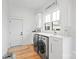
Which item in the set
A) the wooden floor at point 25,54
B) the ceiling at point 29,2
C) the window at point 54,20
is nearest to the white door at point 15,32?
the ceiling at point 29,2

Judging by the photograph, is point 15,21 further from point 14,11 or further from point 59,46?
point 59,46

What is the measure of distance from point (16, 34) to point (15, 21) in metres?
1.02

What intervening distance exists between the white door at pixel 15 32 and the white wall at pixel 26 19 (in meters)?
0.32

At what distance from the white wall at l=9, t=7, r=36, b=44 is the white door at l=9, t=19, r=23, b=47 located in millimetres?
321

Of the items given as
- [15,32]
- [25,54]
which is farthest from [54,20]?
[15,32]

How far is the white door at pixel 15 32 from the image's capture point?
695cm

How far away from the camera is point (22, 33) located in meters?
7.34

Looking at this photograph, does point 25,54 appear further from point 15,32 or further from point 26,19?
point 26,19

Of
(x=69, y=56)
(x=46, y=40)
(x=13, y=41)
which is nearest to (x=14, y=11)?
(x=13, y=41)

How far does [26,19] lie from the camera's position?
7.54 metres

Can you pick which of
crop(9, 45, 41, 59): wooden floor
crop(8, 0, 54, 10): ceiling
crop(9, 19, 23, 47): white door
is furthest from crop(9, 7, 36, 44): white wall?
crop(9, 45, 41, 59): wooden floor

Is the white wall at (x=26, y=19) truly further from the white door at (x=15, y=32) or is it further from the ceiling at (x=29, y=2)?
the ceiling at (x=29, y=2)

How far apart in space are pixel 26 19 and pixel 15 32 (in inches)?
55.1

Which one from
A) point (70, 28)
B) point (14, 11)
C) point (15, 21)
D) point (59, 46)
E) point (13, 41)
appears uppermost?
point (14, 11)
